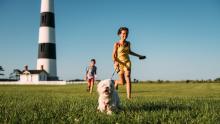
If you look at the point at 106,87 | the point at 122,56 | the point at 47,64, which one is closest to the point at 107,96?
the point at 106,87

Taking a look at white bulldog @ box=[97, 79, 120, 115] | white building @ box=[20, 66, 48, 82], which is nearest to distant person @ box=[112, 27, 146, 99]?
white bulldog @ box=[97, 79, 120, 115]

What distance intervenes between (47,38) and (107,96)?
55182 millimetres

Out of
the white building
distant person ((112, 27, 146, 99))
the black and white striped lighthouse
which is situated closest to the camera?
distant person ((112, 27, 146, 99))

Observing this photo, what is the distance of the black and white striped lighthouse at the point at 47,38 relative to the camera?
2384 inches

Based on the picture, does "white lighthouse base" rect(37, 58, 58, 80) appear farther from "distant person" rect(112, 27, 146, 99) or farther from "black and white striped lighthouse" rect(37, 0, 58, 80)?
"distant person" rect(112, 27, 146, 99)

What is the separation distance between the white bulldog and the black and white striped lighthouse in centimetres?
5473

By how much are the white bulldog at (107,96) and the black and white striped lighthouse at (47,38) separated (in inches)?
2155

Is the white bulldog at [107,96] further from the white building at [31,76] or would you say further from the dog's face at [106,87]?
the white building at [31,76]

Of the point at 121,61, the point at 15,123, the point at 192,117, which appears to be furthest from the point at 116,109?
the point at 121,61

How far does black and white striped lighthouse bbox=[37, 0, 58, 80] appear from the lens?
60.6 metres

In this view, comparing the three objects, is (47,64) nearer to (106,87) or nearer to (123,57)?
(123,57)

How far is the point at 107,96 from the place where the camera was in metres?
6.53

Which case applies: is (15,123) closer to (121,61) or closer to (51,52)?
(121,61)

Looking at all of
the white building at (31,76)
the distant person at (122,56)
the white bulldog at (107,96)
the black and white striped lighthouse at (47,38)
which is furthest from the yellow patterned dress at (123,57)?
the white building at (31,76)
